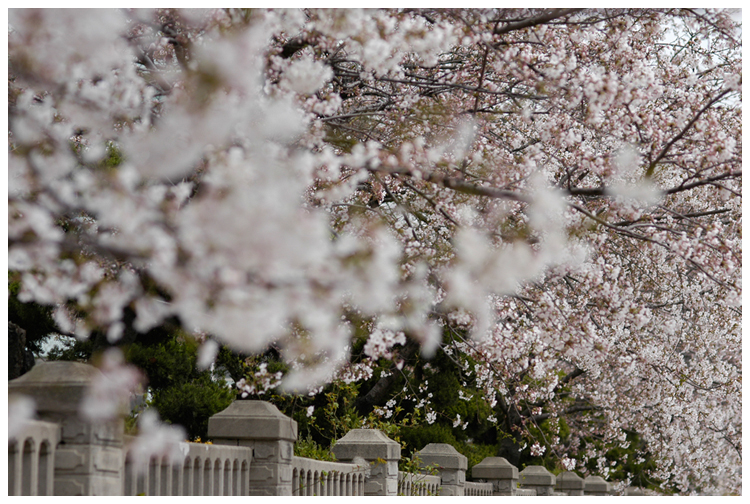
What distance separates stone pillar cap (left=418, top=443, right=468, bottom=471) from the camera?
8.16 meters

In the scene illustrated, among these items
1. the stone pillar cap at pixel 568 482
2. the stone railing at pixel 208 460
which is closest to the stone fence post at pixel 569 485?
the stone pillar cap at pixel 568 482

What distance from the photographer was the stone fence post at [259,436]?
15.6ft

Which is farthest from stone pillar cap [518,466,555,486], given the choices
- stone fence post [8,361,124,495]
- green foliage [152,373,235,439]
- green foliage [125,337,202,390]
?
stone fence post [8,361,124,495]

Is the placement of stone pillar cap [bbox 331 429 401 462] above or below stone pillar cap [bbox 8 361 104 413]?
below

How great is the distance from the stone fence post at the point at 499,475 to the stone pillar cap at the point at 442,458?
145 cm

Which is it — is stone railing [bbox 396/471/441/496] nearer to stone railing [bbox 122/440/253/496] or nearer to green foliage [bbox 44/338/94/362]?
stone railing [bbox 122/440/253/496]

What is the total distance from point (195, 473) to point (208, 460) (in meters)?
0.11

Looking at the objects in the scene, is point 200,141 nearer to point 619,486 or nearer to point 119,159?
point 119,159

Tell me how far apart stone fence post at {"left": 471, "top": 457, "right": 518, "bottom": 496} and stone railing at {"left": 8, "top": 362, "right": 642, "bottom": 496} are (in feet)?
3.87

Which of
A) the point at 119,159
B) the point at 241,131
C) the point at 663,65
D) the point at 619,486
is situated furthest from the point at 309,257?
the point at 619,486

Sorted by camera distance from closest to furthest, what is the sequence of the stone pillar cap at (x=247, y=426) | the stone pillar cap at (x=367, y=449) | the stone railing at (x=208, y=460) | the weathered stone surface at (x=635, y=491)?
the stone railing at (x=208, y=460) < the stone pillar cap at (x=247, y=426) < the stone pillar cap at (x=367, y=449) < the weathered stone surface at (x=635, y=491)

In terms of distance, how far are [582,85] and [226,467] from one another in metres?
3.41

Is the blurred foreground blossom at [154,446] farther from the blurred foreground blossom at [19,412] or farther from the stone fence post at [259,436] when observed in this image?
the stone fence post at [259,436]

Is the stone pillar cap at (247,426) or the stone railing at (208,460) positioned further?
the stone pillar cap at (247,426)
